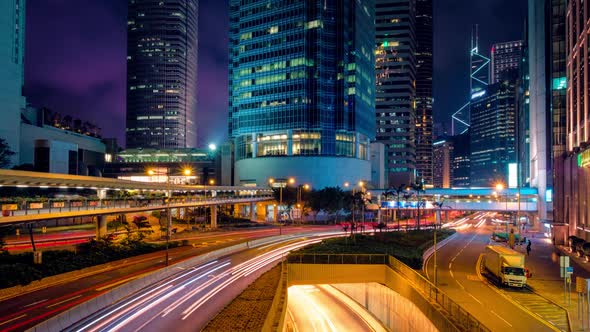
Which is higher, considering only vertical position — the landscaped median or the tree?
the tree

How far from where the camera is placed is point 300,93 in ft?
427

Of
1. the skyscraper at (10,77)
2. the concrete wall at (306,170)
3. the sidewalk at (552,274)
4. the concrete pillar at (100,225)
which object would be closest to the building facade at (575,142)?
the sidewalk at (552,274)

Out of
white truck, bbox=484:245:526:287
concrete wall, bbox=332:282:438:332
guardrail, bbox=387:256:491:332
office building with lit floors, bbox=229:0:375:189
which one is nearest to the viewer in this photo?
guardrail, bbox=387:256:491:332

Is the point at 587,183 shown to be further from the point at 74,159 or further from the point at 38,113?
the point at 38,113

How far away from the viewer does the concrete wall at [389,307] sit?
30.0m

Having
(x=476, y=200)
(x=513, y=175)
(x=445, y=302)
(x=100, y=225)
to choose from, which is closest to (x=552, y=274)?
(x=445, y=302)

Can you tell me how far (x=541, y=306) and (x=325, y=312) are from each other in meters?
19.4

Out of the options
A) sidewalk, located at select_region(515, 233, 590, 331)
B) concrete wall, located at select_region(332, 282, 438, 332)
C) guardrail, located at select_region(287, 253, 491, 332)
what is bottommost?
concrete wall, located at select_region(332, 282, 438, 332)

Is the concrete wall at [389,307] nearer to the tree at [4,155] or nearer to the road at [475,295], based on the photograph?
the road at [475,295]

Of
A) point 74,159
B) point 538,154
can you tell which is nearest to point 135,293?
point 74,159

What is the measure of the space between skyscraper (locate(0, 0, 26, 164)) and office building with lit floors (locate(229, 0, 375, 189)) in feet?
202

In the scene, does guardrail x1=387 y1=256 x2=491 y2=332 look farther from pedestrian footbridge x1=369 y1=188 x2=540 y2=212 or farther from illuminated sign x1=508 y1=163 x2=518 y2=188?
illuminated sign x1=508 y1=163 x2=518 y2=188

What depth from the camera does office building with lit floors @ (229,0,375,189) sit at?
427 ft

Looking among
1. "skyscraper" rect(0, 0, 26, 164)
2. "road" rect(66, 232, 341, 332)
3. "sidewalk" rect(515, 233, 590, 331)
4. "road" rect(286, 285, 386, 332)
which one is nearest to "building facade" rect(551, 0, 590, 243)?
"sidewalk" rect(515, 233, 590, 331)
